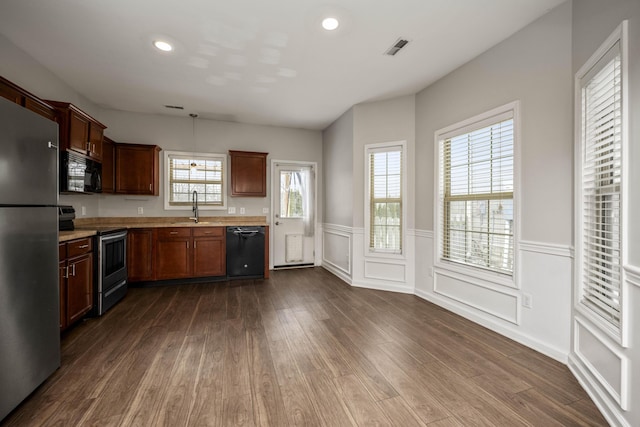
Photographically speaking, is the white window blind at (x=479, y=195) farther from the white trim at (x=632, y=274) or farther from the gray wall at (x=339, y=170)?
the gray wall at (x=339, y=170)

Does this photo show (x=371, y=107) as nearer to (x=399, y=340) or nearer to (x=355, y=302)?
(x=355, y=302)

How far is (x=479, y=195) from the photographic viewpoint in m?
2.92

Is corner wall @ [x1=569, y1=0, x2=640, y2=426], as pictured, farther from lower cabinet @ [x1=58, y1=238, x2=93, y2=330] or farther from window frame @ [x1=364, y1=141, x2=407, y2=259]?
lower cabinet @ [x1=58, y1=238, x2=93, y2=330]

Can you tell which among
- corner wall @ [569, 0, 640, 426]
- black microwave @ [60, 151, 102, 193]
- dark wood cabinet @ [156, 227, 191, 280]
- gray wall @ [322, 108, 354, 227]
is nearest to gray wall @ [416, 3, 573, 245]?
corner wall @ [569, 0, 640, 426]

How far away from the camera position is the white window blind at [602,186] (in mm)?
1611

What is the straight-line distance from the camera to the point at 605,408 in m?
1.59

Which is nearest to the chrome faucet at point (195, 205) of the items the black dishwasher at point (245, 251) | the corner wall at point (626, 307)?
the black dishwasher at point (245, 251)

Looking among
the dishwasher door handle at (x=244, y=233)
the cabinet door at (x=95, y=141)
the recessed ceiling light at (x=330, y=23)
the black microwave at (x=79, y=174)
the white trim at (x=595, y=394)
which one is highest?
the recessed ceiling light at (x=330, y=23)

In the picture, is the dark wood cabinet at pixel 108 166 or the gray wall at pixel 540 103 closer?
the gray wall at pixel 540 103

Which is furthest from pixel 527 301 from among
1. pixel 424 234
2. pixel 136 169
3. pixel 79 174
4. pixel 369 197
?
pixel 136 169

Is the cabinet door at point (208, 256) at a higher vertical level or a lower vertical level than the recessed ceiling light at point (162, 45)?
lower

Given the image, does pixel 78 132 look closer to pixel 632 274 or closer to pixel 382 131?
pixel 382 131

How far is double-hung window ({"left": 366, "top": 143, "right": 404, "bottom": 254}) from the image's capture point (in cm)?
398

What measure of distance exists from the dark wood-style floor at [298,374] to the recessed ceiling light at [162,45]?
2756 millimetres
